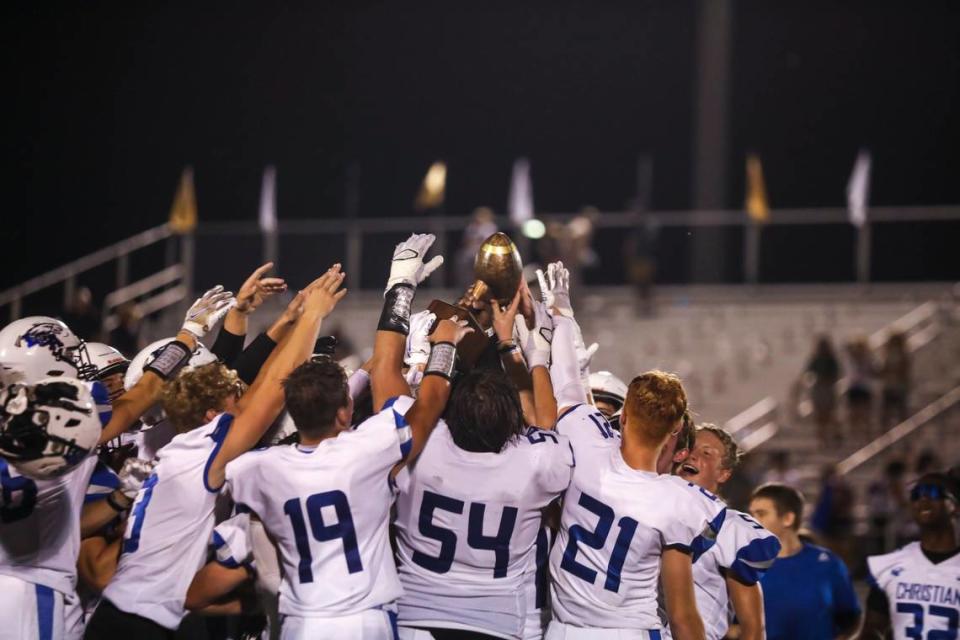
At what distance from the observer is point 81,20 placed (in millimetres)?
24391

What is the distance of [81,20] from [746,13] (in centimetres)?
1321

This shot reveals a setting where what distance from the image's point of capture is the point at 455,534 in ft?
15.7

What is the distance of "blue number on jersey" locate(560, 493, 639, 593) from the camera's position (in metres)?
4.82

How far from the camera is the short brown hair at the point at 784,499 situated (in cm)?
648

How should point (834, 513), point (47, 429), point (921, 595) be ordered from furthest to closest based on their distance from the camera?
point (834, 513), point (921, 595), point (47, 429)

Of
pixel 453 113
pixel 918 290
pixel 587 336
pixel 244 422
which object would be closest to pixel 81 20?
pixel 453 113

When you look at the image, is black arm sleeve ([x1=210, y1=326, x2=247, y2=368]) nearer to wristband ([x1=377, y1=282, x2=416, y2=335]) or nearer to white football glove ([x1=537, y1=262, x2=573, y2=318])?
wristband ([x1=377, y1=282, x2=416, y2=335])

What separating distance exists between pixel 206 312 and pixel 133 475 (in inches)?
31.6

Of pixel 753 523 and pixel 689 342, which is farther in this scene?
pixel 689 342

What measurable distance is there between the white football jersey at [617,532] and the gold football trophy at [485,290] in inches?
23.8

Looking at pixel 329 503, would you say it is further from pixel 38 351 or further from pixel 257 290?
pixel 38 351

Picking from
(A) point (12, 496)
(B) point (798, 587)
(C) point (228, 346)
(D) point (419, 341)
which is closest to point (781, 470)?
(B) point (798, 587)

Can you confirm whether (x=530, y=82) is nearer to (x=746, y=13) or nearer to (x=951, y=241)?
(x=746, y=13)

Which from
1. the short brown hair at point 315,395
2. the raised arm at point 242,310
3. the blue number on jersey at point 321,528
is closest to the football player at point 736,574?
the blue number on jersey at point 321,528
